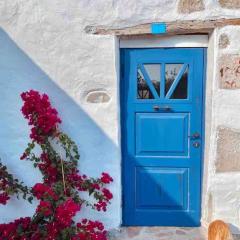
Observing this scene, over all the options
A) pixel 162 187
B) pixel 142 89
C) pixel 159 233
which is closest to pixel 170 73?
pixel 142 89

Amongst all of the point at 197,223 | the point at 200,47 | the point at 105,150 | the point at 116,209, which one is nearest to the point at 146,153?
the point at 105,150

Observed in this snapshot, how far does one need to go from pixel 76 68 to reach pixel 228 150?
4.85ft

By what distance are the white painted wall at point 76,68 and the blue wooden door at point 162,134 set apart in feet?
0.55

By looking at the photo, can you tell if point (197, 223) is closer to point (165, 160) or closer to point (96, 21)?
point (165, 160)

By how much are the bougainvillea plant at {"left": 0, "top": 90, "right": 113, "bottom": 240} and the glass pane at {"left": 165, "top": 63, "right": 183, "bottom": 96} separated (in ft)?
3.20

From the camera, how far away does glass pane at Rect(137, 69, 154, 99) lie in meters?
3.04

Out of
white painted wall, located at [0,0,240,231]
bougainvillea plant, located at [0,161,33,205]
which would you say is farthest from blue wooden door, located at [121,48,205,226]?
bougainvillea plant, located at [0,161,33,205]

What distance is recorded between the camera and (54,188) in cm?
288

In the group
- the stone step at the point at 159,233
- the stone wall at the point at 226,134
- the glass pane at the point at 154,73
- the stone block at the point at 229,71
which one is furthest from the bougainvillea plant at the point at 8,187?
the stone block at the point at 229,71

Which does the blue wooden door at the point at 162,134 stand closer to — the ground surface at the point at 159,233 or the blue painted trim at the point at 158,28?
the ground surface at the point at 159,233

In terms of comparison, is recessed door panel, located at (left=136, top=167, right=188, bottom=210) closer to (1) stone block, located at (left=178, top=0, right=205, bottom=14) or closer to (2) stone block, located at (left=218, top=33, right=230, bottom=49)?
(2) stone block, located at (left=218, top=33, right=230, bottom=49)

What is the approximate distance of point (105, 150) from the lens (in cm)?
302

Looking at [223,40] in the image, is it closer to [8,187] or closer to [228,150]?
[228,150]

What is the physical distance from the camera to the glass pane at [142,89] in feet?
9.96
